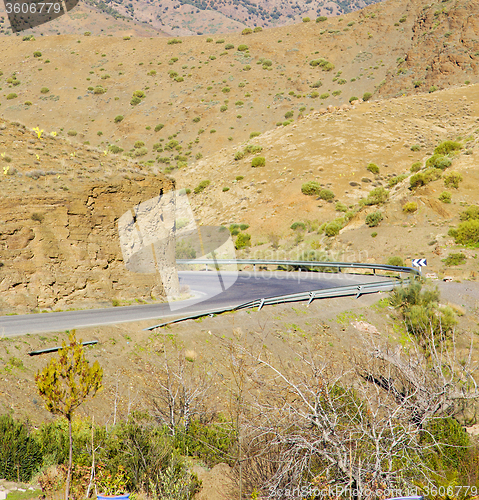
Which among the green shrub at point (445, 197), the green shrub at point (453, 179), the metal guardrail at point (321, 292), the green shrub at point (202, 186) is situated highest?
the metal guardrail at point (321, 292)

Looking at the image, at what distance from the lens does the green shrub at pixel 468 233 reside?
99.3ft

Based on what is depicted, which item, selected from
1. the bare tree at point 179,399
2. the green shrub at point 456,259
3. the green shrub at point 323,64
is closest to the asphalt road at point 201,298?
the bare tree at point 179,399

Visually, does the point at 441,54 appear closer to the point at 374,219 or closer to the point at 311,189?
the point at 311,189

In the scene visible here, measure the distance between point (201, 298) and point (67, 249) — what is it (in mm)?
7160

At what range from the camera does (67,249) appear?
14.3 metres

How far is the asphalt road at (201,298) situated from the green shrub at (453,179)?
14.9 metres

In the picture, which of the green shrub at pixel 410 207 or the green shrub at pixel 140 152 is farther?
the green shrub at pixel 140 152

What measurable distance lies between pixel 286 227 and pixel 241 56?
57.2m

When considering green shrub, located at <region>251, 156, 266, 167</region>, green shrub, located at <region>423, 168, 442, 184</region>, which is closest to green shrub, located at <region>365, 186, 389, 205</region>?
green shrub, located at <region>423, 168, 442, 184</region>

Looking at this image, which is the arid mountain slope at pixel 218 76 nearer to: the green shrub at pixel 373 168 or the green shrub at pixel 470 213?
the green shrub at pixel 373 168

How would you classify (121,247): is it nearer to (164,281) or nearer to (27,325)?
(164,281)

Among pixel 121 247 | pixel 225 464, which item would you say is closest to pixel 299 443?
pixel 225 464

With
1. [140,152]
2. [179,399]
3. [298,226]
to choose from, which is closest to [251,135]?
[140,152]

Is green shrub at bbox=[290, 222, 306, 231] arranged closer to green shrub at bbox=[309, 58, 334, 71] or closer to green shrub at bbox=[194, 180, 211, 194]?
green shrub at bbox=[194, 180, 211, 194]
